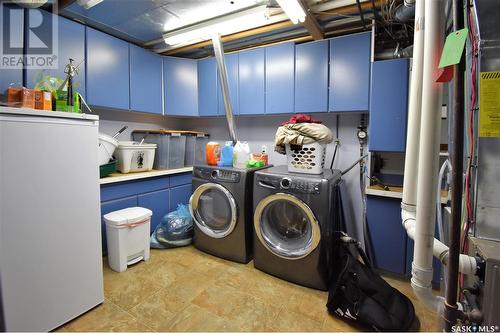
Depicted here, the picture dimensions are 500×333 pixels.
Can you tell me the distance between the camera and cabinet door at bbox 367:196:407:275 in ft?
6.01

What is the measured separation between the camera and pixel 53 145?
1272 millimetres

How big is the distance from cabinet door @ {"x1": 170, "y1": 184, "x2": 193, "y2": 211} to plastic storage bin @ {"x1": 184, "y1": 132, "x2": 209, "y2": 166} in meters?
0.34

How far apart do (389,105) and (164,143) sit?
239cm

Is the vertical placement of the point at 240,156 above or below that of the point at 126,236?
above

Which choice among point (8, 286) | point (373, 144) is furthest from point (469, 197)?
point (8, 286)

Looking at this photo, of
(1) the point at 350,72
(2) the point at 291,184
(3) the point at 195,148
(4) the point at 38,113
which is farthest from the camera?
(3) the point at 195,148

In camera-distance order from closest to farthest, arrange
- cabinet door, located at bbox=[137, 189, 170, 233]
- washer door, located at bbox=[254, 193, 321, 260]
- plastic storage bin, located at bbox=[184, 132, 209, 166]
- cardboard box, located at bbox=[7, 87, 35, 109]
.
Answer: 1. cardboard box, located at bbox=[7, 87, 35, 109]
2. washer door, located at bbox=[254, 193, 321, 260]
3. cabinet door, located at bbox=[137, 189, 170, 233]
4. plastic storage bin, located at bbox=[184, 132, 209, 166]

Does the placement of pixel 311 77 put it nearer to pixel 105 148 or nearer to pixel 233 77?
pixel 233 77

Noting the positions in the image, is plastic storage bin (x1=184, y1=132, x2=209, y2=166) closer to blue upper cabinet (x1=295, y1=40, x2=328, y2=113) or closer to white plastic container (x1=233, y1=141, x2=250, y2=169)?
white plastic container (x1=233, y1=141, x2=250, y2=169)

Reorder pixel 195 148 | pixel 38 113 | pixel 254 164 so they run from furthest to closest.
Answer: pixel 195 148 < pixel 254 164 < pixel 38 113

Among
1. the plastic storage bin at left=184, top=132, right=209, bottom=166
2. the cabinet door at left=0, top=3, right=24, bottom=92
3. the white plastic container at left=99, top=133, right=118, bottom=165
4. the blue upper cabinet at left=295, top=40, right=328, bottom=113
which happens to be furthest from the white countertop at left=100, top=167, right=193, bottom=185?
the blue upper cabinet at left=295, top=40, right=328, bottom=113

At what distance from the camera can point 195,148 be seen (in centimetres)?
307

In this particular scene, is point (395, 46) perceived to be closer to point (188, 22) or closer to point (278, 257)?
point (188, 22)

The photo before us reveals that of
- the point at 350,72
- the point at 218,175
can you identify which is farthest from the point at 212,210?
the point at 350,72
